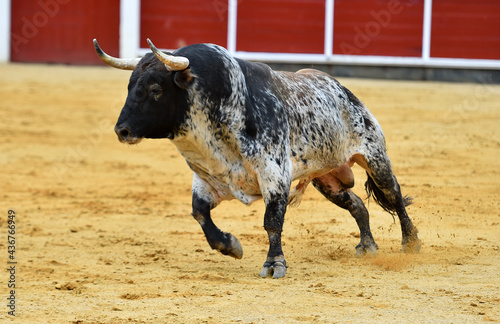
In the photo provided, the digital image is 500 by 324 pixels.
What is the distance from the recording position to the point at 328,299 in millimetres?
3584

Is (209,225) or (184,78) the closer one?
(184,78)

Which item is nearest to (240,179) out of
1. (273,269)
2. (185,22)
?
Answer: (273,269)

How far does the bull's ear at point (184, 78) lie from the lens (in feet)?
12.8

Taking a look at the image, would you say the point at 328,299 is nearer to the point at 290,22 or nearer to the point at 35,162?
the point at 35,162

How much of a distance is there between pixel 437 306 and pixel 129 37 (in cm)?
1087

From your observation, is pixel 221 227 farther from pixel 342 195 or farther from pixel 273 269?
pixel 273 269

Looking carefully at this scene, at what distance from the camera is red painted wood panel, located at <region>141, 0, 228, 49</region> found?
13562 millimetres

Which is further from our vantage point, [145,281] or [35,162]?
[35,162]

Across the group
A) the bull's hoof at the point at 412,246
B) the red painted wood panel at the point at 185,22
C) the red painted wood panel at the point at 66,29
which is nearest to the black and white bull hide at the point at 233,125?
the bull's hoof at the point at 412,246

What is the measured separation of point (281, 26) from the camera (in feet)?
44.0

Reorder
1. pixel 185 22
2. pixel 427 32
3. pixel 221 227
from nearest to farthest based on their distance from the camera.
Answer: pixel 221 227, pixel 427 32, pixel 185 22

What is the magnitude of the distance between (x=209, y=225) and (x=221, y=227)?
4.23ft

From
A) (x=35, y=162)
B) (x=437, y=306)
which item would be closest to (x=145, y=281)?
(x=437, y=306)

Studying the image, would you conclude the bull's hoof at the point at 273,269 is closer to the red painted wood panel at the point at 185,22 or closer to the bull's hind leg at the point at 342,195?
the bull's hind leg at the point at 342,195
